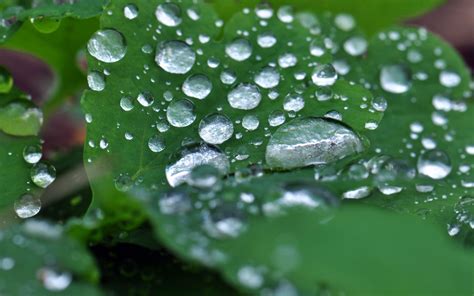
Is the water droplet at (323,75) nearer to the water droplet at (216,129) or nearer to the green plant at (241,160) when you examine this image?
the green plant at (241,160)

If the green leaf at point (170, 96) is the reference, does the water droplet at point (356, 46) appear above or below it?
below

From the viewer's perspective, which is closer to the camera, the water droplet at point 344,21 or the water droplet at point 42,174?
the water droplet at point 42,174

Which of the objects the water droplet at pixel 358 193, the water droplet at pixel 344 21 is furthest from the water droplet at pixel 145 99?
the water droplet at pixel 344 21

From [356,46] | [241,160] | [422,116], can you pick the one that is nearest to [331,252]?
[241,160]

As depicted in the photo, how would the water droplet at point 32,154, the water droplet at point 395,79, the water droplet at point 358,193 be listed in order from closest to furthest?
the water droplet at point 358,193
the water droplet at point 32,154
the water droplet at point 395,79

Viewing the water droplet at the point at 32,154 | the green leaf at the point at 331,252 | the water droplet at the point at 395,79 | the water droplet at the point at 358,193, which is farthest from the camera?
the water droplet at the point at 395,79

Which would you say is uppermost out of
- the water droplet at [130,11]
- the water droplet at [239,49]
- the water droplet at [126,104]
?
the water droplet at [130,11]

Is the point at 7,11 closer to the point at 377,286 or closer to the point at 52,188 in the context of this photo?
the point at 52,188

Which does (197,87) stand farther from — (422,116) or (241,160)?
(422,116)

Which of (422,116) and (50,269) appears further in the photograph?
(422,116)
